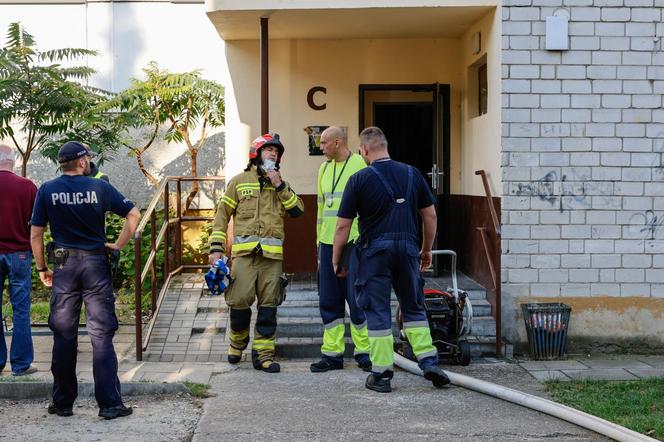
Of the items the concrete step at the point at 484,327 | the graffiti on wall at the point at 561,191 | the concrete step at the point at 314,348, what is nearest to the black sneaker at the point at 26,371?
the concrete step at the point at 314,348

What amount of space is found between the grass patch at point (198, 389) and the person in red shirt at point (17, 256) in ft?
4.88

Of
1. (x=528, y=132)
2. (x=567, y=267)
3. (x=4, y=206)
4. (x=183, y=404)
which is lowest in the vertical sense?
(x=183, y=404)

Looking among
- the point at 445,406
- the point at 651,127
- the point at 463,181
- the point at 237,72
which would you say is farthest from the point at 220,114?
the point at 445,406

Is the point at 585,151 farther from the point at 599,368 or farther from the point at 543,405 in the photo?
the point at 543,405

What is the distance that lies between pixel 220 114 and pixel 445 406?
22.5 ft

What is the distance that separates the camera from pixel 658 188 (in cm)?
873

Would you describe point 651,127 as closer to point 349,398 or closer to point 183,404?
point 349,398

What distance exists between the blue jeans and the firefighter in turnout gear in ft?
5.12

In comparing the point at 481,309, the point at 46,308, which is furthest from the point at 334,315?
the point at 46,308

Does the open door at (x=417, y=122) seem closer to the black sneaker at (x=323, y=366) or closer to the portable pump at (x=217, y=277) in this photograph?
the black sneaker at (x=323, y=366)

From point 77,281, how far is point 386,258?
2.24 m

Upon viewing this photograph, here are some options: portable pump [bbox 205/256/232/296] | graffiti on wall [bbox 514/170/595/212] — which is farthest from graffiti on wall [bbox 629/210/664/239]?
portable pump [bbox 205/256/232/296]

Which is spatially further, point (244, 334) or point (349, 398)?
point (244, 334)

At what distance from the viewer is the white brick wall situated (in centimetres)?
866
